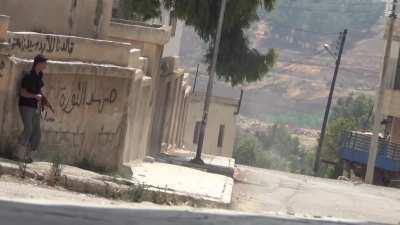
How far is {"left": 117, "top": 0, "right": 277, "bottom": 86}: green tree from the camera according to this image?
A: 1146 inches

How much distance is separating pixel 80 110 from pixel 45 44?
1.40 meters

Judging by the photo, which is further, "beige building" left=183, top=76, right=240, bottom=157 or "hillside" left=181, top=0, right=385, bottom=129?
"hillside" left=181, top=0, right=385, bottom=129

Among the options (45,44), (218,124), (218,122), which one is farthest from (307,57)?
(45,44)

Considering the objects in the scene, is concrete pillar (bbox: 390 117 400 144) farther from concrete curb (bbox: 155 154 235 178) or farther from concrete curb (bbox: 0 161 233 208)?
concrete curb (bbox: 0 161 233 208)

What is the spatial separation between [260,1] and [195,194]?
14.4m

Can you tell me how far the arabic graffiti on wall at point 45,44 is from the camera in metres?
14.1

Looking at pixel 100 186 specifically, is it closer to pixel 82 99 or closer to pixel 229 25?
pixel 82 99

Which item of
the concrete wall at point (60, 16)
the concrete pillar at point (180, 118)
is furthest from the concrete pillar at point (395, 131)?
the concrete wall at point (60, 16)

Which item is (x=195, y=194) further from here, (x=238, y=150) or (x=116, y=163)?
(x=238, y=150)

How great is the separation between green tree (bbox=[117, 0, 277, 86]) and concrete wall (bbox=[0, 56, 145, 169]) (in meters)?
12.3

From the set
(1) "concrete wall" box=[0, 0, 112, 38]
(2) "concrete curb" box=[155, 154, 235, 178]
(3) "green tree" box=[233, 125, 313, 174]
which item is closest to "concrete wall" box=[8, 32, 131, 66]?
(1) "concrete wall" box=[0, 0, 112, 38]

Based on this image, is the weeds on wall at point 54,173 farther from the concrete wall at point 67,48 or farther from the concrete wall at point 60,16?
the concrete wall at point 60,16

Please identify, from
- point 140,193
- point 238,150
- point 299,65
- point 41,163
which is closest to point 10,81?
point 41,163

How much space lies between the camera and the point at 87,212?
10539mm
